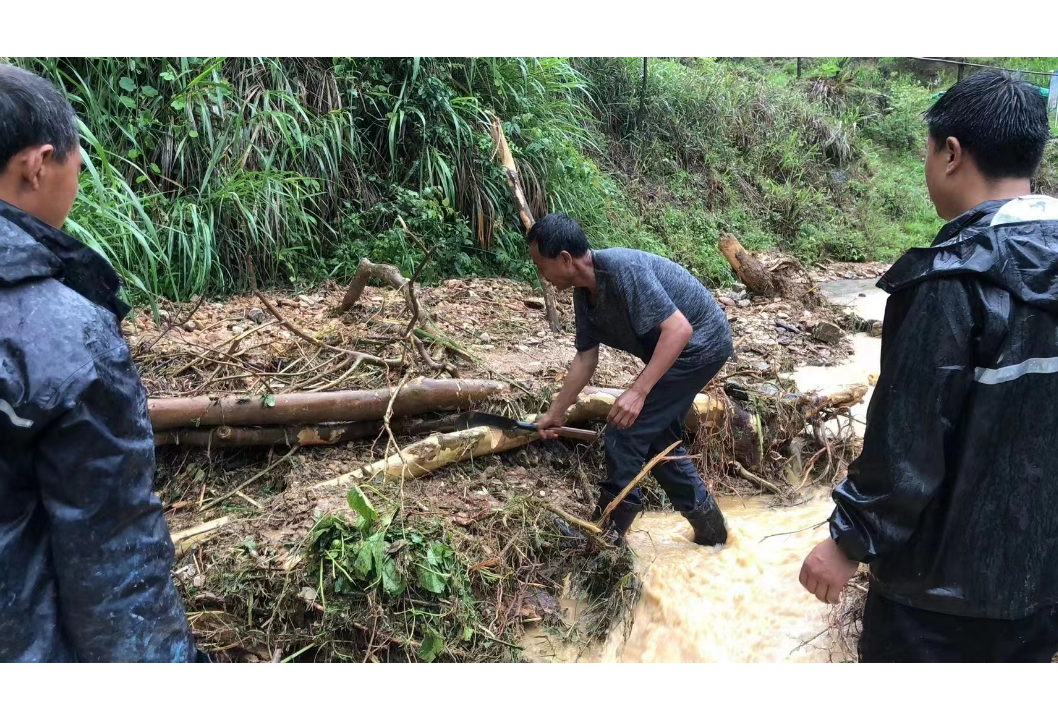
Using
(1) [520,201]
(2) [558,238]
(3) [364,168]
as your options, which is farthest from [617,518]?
(3) [364,168]

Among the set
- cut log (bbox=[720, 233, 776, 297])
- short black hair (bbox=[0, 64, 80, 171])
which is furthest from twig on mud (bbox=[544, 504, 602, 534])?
cut log (bbox=[720, 233, 776, 297])

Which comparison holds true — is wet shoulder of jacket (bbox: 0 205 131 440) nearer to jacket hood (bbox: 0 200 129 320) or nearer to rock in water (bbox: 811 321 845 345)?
jacket hood (bbox: 0 200 129 320)

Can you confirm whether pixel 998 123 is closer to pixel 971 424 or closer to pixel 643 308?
pixel 971 424

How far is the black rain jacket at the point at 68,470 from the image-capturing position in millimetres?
1176

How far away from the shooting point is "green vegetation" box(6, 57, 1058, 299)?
525 cm

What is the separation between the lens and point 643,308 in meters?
2.98

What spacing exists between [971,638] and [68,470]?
1852 millimetres

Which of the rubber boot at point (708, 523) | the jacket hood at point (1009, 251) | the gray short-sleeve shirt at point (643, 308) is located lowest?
the rubber boot at point (708, 523)

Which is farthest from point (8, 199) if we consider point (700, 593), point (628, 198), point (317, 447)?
point (628, 198)

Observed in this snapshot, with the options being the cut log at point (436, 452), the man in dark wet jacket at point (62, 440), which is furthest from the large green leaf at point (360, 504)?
the man in dark wet jacket at point (62, 440)

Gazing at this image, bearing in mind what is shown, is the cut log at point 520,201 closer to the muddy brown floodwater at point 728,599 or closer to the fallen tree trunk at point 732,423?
the fallen tree trunk at point 732,423

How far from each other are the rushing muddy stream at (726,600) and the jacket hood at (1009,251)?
2.16 metres

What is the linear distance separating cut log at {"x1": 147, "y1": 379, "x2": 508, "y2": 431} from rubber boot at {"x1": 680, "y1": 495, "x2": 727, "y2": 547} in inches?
52.7
